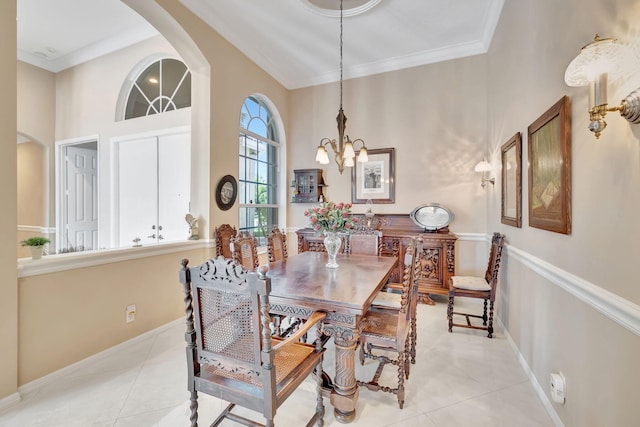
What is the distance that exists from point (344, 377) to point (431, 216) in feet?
9.37

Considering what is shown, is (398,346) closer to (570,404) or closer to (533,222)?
(570,404)

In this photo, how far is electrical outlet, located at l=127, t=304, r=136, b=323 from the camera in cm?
263

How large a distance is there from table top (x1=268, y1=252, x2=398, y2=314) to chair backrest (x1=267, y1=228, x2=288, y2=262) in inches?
11.5

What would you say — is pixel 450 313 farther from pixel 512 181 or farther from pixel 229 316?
pixel 229 316

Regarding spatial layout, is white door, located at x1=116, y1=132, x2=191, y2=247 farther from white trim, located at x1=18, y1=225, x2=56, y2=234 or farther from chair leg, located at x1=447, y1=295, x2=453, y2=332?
chair leg, located at x1=447, y1=295, x2=453, y2=332

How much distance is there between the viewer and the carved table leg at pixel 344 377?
1653 mm

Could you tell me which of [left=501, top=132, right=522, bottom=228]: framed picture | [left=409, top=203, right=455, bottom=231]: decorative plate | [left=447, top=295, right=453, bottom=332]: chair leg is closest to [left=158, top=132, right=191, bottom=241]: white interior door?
[left=409, top=203, right=455, bottom=231]: decorative plate

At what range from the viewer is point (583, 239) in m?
1.41

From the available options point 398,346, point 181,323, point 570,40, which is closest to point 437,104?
point 570,40

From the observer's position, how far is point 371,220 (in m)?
4.23

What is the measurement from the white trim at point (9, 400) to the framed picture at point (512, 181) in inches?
160

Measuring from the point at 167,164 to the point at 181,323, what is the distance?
214 cm

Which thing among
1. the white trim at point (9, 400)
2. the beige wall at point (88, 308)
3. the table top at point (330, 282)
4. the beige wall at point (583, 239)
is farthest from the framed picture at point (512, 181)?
the white trim at point (9, 400)

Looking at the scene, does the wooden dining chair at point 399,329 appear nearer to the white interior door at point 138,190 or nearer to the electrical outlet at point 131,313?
the electrical outlet at point 131,313
